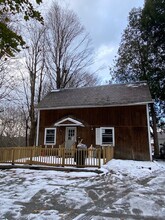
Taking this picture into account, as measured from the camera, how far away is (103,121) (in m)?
16.4

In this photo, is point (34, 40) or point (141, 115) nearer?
point (141, 115)

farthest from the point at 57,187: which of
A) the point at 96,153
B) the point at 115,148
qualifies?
the point at 115,148

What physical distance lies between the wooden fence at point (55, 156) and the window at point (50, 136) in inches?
200

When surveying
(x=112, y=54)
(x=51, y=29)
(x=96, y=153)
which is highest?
(x=51, y=29)

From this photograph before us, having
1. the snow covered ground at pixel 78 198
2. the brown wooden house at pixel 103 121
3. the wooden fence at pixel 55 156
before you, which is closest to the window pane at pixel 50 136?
the brown wooden house at pixel 103 121

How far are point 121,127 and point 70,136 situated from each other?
162 inches

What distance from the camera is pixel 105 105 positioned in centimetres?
1650

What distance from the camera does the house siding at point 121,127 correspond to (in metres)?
15.4

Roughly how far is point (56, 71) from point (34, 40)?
4304mm

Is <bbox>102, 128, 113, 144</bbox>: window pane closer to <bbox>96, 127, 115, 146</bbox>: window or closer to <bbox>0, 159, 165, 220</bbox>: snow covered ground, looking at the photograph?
<bbox>96, 127, 115, 146</bbox>: window

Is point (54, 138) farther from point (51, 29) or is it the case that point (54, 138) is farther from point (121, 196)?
point (51, 29)

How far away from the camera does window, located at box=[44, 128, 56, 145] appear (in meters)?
17.3

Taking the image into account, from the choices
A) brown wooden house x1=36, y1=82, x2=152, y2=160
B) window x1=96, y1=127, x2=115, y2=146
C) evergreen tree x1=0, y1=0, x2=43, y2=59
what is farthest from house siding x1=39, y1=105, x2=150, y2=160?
evergreen tree x1=0, y1=0, x2=43, y2=59

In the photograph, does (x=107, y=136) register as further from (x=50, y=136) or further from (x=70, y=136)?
(x=50, y=136)
